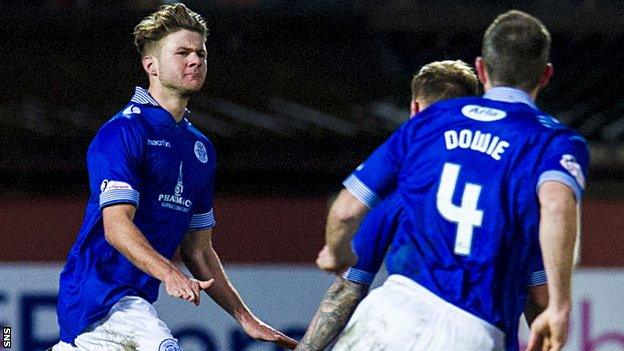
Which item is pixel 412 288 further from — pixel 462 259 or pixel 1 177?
pixel 1 177

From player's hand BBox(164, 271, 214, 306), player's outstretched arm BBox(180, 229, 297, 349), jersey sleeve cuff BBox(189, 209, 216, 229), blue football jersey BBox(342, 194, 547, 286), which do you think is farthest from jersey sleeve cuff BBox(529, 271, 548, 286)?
jersey sleeve cuff BBox(189, 209, 216, 229)

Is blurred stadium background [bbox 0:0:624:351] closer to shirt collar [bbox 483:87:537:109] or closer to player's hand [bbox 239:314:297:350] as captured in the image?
player's hand [bbox 239:314:297:350]

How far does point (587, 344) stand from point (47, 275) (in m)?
3.45

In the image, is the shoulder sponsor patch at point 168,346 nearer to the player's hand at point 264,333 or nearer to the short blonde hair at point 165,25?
the player's hand at point 264,333

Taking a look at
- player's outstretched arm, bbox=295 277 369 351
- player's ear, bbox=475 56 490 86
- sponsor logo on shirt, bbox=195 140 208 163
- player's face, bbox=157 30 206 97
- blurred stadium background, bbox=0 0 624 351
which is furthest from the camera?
blurred stadium background, bbox=0 0 624 351

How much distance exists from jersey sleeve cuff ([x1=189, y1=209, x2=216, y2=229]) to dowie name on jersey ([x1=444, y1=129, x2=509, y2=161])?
5.67 ft

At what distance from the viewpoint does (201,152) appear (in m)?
6.04

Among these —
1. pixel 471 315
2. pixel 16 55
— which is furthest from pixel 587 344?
pixel 471 315

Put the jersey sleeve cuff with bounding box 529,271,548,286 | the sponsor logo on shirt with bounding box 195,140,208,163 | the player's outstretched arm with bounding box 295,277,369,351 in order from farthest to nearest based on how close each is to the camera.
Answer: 1. the sponsor logo on shirt with bounding box 195,140,208,163
2. the player's outstretched arm with bounding box 295,277,369,351
3. the jersey sleeve cuff with bounding box 529,271,548,286

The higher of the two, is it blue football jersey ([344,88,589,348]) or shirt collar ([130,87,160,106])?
shirt collar ([130,87,160,106])

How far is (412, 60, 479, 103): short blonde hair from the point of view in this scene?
18.1 feet

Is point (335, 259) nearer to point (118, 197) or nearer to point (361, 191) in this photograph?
point (361, 191)

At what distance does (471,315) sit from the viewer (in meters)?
4.61

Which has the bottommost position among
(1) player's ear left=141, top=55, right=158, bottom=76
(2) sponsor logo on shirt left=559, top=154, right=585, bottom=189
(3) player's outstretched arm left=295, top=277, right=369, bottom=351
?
(3) player's outstretched arm left=295, top=277, right=369, bottom=351
